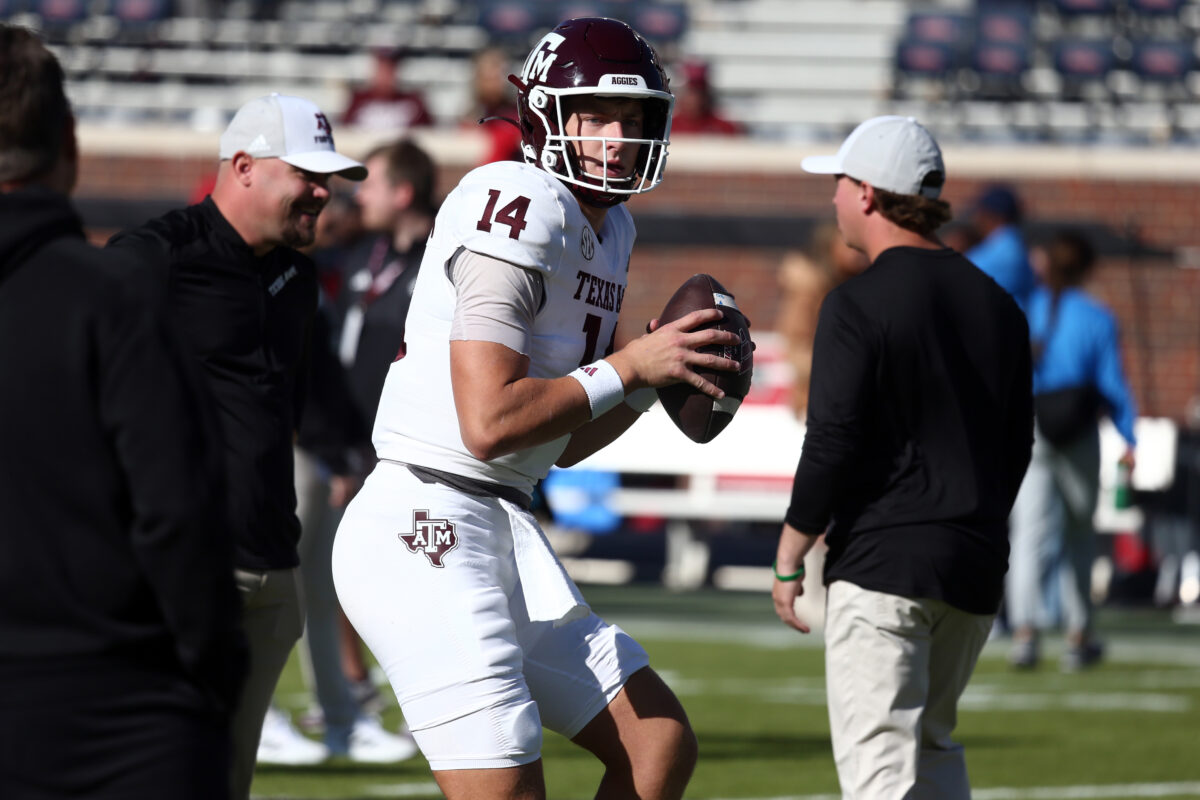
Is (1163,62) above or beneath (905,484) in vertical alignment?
above

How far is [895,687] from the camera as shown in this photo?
4090 mm

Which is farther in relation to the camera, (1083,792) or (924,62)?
(924,62)

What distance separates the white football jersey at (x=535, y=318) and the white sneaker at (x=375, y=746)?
3.36m

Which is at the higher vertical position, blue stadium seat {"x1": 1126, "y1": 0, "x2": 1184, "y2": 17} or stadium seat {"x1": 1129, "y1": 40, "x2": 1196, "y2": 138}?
blue stadium seat {"x1": 1126, "y1": 0, "x2": 1184, "y2": 17}

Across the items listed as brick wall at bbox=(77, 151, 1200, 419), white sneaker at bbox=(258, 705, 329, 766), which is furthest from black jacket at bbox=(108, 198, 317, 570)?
brick wall at bbox=(77, 151, 1200, 419)

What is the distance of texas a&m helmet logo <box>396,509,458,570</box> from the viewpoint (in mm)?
3260

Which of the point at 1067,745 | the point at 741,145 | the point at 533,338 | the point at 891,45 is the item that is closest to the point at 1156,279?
the point at 741,145

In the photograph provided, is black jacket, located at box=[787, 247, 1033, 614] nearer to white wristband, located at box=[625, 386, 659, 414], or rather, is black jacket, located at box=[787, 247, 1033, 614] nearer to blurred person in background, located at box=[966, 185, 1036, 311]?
white wristband, located at box=[625, 386, 659, 414]

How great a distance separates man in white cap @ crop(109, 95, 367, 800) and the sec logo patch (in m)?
1.18

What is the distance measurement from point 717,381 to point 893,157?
1.13m

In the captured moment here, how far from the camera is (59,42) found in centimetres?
2006

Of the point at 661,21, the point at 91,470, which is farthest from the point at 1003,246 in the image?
the point at 661,21

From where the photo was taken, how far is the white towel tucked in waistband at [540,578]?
331 centimetres

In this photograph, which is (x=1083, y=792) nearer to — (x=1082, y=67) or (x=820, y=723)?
(x=820, y=723)
